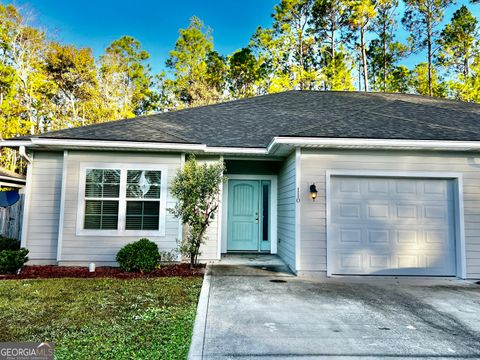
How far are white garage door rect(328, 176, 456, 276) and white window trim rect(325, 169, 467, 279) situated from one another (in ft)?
0.23

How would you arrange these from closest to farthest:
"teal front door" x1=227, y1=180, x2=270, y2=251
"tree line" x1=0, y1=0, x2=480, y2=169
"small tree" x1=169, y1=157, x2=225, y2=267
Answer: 1. "small tree" x1=169, y1=157, x2=225, y2=267
2. "teal front door" x1=227, y1=180, x2=270, y2=251
3. "tree line" x1=0, y1=0, x2=480, y2=169

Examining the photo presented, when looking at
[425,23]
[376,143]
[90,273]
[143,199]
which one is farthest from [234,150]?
[425,23]

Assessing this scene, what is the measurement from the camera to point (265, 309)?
424 cm

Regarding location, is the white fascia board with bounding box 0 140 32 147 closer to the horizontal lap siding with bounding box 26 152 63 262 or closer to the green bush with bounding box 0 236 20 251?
the horizontal lap siding with bounding box 26 152 63 262

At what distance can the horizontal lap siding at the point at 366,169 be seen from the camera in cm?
629

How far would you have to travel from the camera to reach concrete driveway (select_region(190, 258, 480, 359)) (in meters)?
3.05

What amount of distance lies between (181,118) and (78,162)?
132 inches

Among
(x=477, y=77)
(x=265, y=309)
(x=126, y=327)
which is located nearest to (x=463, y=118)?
(x=265, y=309)

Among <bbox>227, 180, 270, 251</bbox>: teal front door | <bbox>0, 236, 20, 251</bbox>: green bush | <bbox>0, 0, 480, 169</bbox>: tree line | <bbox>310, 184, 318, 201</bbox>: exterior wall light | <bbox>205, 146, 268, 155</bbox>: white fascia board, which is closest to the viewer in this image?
<bbox>310, 184, 318, 201</bbox>: exterior wall light

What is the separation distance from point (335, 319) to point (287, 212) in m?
3.59

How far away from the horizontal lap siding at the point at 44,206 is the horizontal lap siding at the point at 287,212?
16.9 feet

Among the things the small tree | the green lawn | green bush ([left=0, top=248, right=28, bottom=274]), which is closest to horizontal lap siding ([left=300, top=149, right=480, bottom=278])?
the small tree

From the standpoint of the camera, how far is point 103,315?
3.94 m

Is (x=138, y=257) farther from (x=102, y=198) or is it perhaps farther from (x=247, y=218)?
(x=247, y=218)
